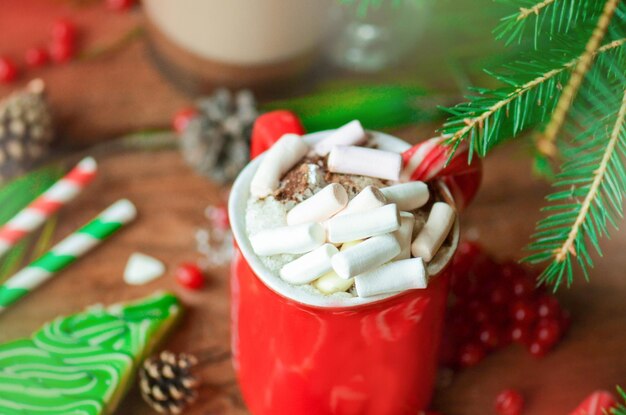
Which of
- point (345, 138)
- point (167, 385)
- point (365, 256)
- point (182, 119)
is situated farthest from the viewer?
point (182, 119)

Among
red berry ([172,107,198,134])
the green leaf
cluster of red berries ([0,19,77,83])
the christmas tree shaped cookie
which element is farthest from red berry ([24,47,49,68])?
the christmas tree shaped cookie

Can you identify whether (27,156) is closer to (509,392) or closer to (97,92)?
(97,92)

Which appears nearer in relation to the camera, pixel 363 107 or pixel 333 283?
pixel 333 283

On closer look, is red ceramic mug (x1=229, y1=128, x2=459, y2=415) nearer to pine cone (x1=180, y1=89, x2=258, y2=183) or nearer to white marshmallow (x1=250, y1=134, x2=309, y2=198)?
white marshmallow (x1=250, y1=134, x2=309, y2=198)

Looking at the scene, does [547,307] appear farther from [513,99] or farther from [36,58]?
[36,58]

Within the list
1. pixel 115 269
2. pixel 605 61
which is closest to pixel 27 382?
pixel 115 269

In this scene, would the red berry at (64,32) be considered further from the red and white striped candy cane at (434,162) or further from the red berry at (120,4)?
the red and white striped candy cane at (434,162)

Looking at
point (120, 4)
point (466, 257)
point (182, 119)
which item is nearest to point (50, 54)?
point (120, 4)
